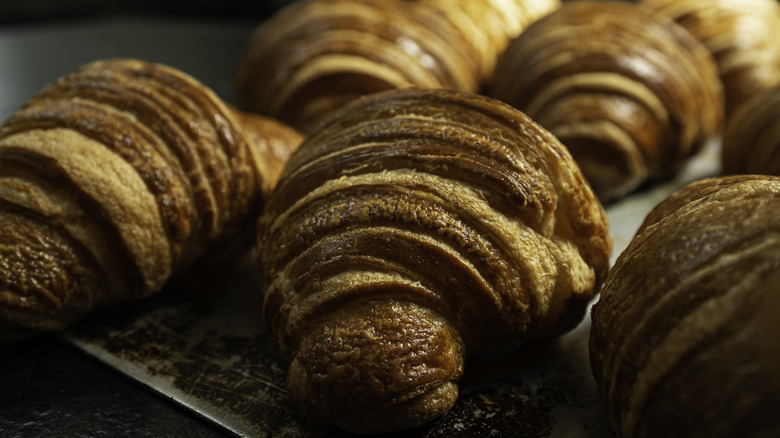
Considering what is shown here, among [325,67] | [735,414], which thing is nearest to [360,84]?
[325,67]

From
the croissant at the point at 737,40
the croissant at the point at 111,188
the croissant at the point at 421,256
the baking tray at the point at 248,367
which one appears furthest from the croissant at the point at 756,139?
the croissant at the point at 111,188

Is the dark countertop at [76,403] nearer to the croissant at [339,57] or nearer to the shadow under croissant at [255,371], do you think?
the shadow under croissant at [255,371]

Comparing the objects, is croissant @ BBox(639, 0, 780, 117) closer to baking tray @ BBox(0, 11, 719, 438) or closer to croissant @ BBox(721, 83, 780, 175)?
croissant @ BBox(721, 83, 780, 175)

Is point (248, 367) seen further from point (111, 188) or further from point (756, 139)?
point (756, 139)

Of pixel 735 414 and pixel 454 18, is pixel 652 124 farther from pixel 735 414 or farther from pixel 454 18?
pixel 735 414

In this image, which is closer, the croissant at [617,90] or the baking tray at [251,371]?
the baking tray at [251,371]

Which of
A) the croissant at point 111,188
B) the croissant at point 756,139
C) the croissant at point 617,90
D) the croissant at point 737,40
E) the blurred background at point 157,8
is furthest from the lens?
the blurred background at point 157,8

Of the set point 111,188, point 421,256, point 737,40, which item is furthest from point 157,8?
point 421,256
